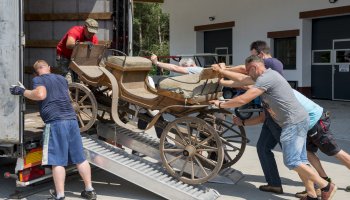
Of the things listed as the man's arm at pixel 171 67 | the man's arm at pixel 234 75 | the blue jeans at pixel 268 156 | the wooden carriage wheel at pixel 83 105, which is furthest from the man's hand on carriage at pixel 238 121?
the wooden carriage wheel at pixel 83 105

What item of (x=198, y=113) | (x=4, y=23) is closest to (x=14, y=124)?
(x=4, y=23)

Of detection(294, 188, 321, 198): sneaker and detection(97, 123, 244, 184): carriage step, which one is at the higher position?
detection(97, 123, 244, 184): carriage step

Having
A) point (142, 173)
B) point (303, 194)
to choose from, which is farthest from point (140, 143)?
point (303, 194)

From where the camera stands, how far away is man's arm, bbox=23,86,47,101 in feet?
16.7

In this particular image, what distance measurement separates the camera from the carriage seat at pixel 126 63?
19.4 feet

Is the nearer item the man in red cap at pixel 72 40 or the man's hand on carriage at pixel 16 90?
the man's hand on carriage at pixel 16 90

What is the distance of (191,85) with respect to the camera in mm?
5676

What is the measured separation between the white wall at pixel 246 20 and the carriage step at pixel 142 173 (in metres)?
12.1

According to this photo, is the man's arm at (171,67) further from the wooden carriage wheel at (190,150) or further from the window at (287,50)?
the window at (287,50)

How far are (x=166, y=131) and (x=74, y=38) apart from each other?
6.56ft

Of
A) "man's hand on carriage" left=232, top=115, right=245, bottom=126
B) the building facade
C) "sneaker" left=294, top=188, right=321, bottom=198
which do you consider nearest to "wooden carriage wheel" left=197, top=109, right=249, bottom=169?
"man's hand on carriage" left=232, top=115, right=245, bottom=126

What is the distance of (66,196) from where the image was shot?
573 cm

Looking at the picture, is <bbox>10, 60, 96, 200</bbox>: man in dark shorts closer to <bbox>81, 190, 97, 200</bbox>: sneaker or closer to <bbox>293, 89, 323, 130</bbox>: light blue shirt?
<bbox>81, 190, 97, 200</bbox>: sneaker

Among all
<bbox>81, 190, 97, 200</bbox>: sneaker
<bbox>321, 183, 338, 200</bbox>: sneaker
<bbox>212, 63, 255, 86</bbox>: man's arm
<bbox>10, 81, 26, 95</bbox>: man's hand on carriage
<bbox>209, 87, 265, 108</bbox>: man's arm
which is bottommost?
<bbox>81, 190, 97, 200</bbox>: sneaker
